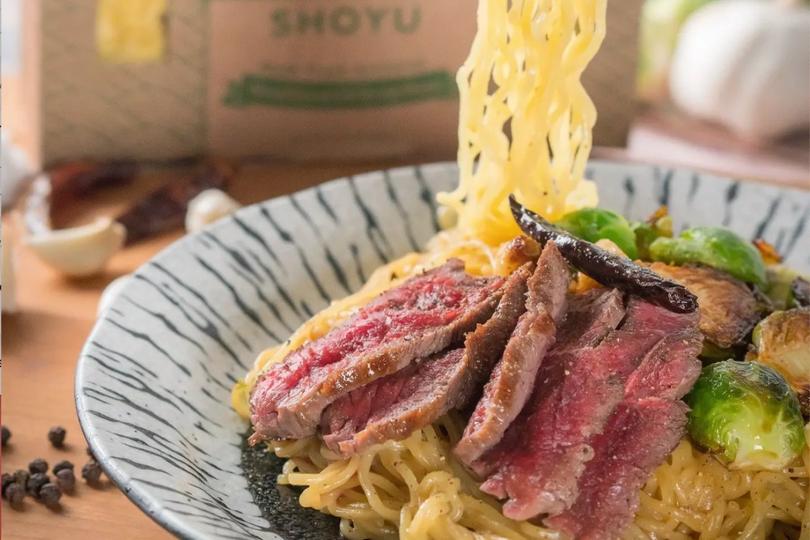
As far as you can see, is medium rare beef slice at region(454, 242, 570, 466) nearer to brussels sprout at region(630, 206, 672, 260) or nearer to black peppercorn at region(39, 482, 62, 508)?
brussels sprout at region(630, 206, 672, 260)

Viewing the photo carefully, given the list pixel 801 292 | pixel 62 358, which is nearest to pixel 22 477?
pixel 62 358

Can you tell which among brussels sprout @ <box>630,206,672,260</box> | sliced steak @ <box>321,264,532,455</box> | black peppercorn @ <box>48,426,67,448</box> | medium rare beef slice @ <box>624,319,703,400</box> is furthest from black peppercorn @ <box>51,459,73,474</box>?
brussels sprout @ <box>630,206,672,260</box>

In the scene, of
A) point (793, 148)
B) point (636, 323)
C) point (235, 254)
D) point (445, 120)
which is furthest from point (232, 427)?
point (793, 148)

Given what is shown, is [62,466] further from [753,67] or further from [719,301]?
[753,67]

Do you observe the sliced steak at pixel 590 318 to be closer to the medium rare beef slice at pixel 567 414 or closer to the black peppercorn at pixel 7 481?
the medium rare beef slice at pixel 567 414

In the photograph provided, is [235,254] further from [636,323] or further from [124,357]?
[636,323]

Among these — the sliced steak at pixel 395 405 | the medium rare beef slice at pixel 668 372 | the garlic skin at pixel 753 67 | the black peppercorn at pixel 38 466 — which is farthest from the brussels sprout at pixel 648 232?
the garlic skin at pixel 753 67
